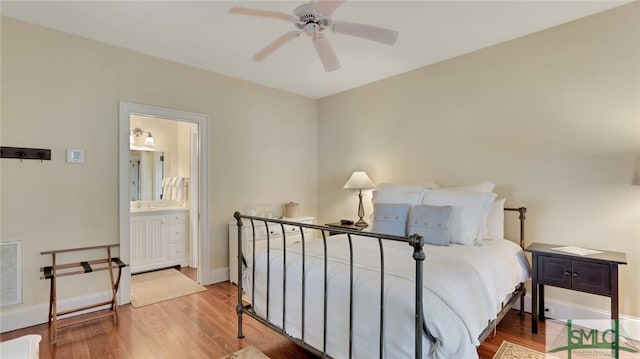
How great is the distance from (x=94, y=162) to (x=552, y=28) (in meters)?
4.55

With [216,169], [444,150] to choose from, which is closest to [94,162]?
[216,169]

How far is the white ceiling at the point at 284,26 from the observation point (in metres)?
2.45

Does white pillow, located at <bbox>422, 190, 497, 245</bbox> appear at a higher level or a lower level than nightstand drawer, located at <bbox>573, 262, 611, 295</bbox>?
higher

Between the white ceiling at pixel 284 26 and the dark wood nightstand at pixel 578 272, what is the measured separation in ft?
6.56

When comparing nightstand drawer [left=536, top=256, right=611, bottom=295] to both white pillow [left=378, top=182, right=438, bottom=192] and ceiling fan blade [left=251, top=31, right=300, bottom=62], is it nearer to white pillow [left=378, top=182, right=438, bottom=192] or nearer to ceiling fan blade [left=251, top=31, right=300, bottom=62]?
white pillow [left=378, top=182, right=438, bottom=192]

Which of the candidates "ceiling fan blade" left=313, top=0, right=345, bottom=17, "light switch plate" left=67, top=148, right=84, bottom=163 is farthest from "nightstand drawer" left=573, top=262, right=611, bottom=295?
"light switch plate" left=67, top=148, right=84, bottom=163

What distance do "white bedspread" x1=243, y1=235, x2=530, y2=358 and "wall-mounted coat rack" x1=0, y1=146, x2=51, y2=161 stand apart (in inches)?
84.2

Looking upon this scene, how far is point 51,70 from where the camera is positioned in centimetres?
285

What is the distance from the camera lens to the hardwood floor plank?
7.58ft

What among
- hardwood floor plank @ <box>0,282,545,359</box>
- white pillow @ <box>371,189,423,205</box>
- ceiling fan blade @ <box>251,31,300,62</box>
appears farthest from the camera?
white pillow @ <box>371,189,423,205</box>

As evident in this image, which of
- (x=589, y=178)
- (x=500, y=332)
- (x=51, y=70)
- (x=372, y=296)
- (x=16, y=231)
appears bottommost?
(x=500, y=332)

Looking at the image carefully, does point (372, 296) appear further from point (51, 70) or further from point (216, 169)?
point (51, 70)

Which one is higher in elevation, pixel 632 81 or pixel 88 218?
pixel 632 81

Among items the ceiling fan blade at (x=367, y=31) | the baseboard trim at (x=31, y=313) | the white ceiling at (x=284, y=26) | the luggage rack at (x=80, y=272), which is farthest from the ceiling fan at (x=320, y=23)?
the baseboard trim at (x=31, y=313)
